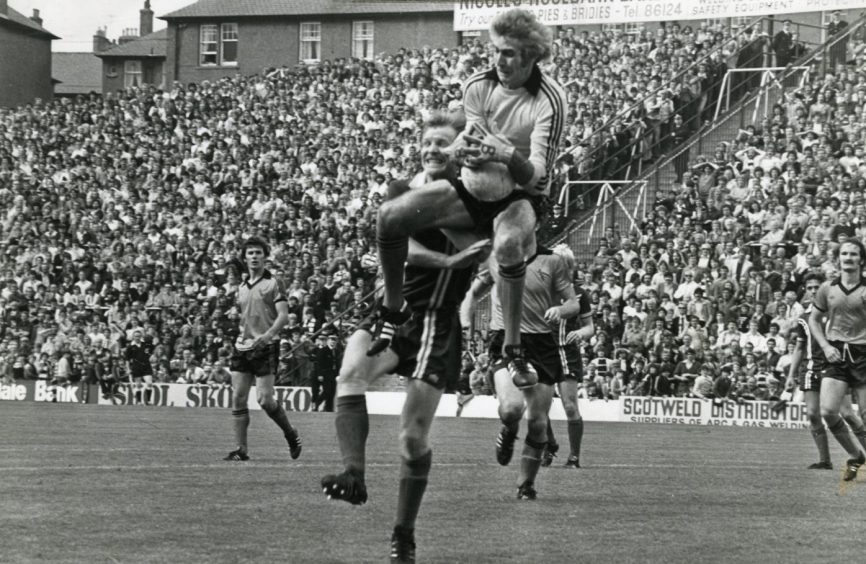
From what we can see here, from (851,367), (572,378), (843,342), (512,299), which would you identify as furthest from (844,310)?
(512,299)

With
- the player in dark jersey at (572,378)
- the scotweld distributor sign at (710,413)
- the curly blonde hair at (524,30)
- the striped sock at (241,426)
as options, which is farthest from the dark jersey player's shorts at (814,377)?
the scotweld distributor sign at (710,413)

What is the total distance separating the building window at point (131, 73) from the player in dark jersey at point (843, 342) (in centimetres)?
6735

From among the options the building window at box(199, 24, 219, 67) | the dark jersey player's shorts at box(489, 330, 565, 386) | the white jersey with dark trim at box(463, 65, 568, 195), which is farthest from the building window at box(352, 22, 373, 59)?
the white jersey with dark trim at box(463, 65, 568, 195)

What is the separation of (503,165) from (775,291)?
20822 mm

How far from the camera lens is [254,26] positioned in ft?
209

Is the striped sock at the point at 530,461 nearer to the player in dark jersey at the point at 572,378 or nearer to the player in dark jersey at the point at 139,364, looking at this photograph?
the player in dark jersey at the point at 572,378

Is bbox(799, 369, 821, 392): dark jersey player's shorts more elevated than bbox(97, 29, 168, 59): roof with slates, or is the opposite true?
bbox(97, 29, 168, 59): roof with slates

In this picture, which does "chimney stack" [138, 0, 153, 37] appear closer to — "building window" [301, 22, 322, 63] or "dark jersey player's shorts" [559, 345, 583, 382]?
"building window" [301, 22, 322, 63]

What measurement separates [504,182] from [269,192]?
32.9m

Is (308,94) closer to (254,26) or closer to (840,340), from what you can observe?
(254,26)

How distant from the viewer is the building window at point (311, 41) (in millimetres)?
62750

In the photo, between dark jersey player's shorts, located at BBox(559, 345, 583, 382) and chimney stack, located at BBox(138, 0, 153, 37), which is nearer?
dark jersey player's shorts, located at BBox(559, 345, 583, 382)

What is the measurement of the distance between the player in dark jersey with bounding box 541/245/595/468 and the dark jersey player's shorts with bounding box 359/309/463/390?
739 centimetres

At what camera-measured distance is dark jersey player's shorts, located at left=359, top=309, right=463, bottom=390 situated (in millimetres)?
7469
